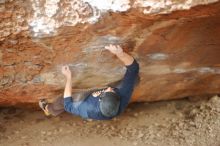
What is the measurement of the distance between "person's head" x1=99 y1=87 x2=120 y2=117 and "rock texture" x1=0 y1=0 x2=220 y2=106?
0.33m

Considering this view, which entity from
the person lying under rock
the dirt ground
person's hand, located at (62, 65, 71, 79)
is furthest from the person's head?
the dirt ground

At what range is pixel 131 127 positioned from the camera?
338cm

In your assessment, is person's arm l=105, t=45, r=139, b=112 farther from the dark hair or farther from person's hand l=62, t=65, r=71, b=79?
person's hand l=62, t=65, r=71, b=79

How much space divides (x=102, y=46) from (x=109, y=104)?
0.39 metres

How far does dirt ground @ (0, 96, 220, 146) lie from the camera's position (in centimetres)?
326

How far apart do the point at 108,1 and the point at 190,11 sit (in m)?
0.43

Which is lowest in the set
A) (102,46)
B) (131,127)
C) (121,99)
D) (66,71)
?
(131,127)

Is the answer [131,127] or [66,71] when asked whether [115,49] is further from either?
[131,127]

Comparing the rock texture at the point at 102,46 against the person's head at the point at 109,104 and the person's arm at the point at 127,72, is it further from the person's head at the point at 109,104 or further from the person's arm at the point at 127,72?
the person's head at the point at 109,104

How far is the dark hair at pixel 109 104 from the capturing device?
2.48 meters

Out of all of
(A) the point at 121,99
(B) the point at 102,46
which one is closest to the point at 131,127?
(A) the point at 121,99

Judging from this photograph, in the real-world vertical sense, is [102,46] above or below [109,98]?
above

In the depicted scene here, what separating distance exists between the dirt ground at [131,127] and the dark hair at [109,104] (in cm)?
79

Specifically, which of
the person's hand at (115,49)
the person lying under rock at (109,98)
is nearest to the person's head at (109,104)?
the person lying under rock at (109,98)
